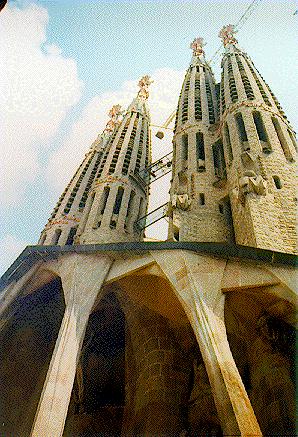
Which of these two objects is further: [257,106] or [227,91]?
[227,91]

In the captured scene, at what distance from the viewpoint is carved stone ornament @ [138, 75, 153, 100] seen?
41409mm

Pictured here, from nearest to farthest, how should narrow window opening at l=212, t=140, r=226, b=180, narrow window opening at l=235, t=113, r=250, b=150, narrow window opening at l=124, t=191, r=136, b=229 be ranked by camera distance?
narrow window opening at l=235, t=113, r=250, b=150 < narrow window opening at l=212, t=140, r=226, b=180 < narrow window opening at l=124, t=191, r=136, b=229

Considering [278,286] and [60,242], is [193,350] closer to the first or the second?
[278,286]

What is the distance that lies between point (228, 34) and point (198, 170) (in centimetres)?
1974

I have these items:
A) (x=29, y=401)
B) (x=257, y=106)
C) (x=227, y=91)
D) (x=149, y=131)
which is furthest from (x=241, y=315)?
(x=149, y=131)

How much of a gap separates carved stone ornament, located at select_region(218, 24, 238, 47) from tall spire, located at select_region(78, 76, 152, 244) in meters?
9.35

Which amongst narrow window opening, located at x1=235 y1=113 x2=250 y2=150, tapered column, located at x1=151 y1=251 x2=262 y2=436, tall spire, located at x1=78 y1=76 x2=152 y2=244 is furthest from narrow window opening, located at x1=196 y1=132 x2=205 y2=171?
tapered column, located at x1=151 y1=251 x2=262 y2=436

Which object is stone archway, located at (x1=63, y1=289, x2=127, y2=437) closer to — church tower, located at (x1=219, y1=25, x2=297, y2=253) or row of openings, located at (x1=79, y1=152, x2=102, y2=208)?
church tower, located at (x1=219, y1=25, x2=297, y2=253)

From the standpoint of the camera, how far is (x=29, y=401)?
12844 millimetres

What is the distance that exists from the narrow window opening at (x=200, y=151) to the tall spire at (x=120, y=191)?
549 centimetres

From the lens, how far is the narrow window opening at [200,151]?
21.0m

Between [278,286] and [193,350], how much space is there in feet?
12.0

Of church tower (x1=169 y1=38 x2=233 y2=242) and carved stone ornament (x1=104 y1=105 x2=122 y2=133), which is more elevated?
carved stone ornament (x1=104 y1=105 x2=122 y2=133)

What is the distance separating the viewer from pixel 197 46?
39844mm
